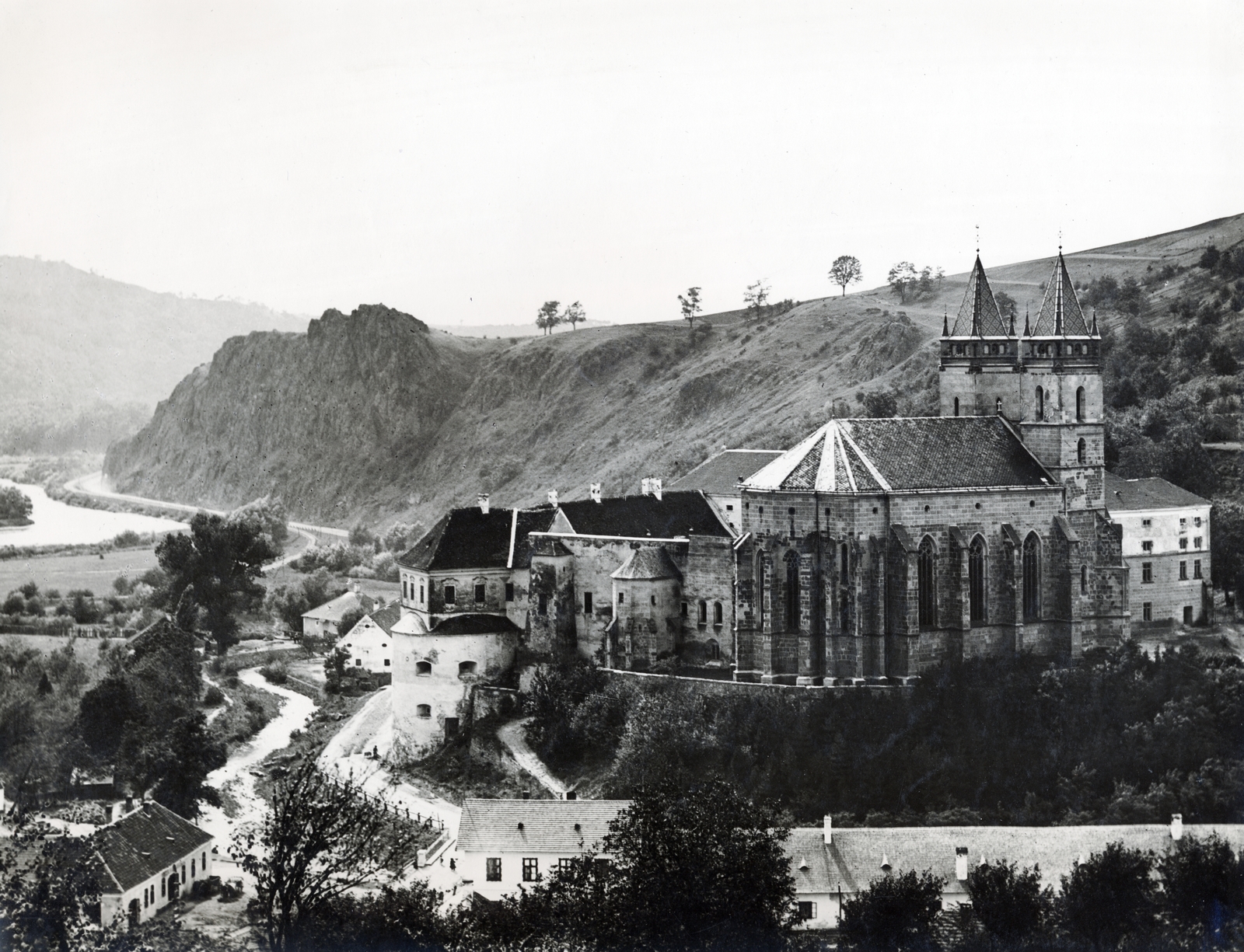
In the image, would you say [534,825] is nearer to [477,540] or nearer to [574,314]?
[477,540]

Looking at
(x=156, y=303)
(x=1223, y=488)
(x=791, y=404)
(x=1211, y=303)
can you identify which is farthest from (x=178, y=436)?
(x=1223, y=488)

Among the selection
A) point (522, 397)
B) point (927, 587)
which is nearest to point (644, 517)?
point (927, 587)

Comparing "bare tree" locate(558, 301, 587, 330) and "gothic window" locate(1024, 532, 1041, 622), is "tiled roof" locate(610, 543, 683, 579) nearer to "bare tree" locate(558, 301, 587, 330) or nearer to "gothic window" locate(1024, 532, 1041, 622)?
"gothic window" locate(1024, 532, 1041, 622)

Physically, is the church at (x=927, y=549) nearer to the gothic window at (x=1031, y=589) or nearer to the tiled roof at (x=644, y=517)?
the gothic window at (x=1031, y=589)

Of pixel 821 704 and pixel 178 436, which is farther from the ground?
pixel 178 436

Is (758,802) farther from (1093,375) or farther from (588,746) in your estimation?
(1093,375)

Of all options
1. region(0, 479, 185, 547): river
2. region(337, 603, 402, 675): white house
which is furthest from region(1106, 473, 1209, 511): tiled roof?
region(0, 479, 185, 547): river

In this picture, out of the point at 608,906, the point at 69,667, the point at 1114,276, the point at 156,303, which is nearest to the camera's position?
the point at 608,906
